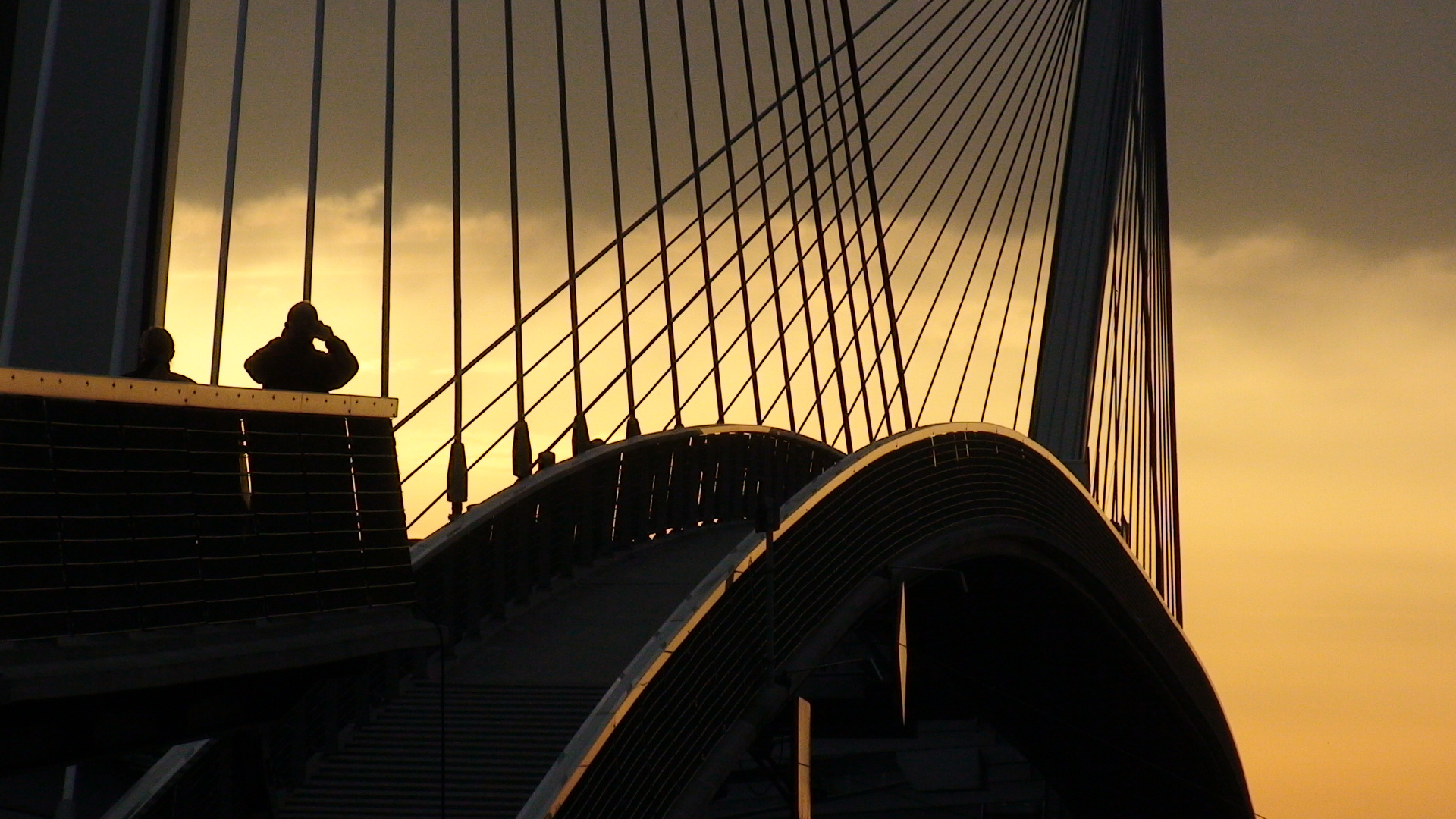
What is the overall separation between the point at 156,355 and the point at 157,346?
0.12 ft

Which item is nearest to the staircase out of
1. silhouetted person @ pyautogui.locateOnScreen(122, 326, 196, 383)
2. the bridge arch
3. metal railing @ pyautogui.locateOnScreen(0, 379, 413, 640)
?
the bridge arch

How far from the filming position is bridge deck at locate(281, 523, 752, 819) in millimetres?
10281

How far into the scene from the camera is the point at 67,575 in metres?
5.91

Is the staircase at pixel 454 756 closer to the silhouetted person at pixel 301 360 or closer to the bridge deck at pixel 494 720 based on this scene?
the bridge deck at pixel 494 720

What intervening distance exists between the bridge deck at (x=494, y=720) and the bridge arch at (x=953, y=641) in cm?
63

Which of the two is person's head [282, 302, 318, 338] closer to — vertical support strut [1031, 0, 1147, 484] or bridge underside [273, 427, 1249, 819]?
bridge underside [273, 427, 1249, 819]

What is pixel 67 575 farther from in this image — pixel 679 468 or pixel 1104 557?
pixel 1104 557

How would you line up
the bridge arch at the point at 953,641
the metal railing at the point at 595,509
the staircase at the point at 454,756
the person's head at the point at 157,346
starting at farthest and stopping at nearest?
the metal railing at the point at 595,509 → the bridge arch at the point at 953,641 → the staircase at the point at 454,756 → the person's head at the point at 157,346

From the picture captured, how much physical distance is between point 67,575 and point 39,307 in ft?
20.3

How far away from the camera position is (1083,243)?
27953 mm

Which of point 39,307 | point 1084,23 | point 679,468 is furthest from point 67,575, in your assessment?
point 1084,23

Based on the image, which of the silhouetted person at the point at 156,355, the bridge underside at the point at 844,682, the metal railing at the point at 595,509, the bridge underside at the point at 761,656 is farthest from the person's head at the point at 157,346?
the metal railing at the point at 595,509

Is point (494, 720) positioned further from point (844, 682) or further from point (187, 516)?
point (844, 682)

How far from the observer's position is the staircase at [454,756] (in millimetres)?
10188
